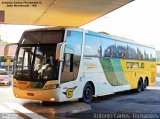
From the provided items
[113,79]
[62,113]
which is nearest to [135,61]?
[113,79]

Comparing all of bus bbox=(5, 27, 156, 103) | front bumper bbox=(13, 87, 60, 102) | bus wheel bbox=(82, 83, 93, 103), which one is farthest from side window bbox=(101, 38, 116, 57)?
front bumper bbox=(13, 87, 60, 102)

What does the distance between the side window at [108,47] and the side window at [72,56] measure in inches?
93.0

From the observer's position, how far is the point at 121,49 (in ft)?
61.2

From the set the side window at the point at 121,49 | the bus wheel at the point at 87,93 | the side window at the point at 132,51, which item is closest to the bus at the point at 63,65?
the bus wheel at the point at 87,93

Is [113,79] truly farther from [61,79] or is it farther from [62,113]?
[62,113]

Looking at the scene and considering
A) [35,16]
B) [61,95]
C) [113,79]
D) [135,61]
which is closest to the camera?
[61,95]

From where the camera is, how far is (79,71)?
14016mm

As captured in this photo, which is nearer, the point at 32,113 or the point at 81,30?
the point at 32,113

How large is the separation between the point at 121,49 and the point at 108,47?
2.00 m

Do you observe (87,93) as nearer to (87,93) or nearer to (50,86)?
(87,93)

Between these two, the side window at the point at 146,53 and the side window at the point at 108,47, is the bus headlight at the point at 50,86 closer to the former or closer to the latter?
the side window at the point at 108,47

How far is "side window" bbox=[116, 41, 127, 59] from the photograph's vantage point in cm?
1819

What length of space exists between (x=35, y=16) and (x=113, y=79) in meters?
8.64

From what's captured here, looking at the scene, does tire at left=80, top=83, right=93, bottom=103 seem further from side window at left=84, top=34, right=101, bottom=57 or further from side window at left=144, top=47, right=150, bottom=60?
side window at left=144, top=47, right=150, bottom=60
